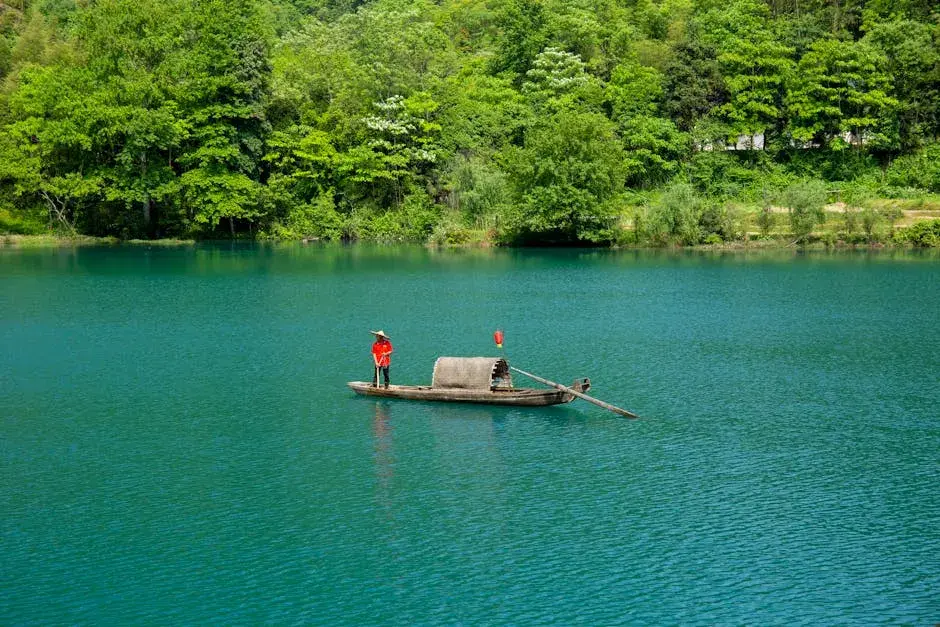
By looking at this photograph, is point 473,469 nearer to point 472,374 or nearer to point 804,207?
point 472,374

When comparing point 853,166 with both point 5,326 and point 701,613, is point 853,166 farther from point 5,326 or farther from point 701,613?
point 701,613

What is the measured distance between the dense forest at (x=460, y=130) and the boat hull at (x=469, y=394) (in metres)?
48.6

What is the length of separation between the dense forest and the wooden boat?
48.4 metres

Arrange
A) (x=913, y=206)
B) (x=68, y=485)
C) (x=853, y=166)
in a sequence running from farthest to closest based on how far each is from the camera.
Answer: (x=853, y=166), (x=913, y=206), (x=68, y=485)

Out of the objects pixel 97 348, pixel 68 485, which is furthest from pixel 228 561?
pixel 97 348

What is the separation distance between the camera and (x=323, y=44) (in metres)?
109

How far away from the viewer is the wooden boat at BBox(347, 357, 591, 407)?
30.2 m

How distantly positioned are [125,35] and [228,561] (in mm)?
Result: 79489

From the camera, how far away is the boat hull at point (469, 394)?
98.1 feet

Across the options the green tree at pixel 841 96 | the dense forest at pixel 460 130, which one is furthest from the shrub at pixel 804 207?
the green tree at pixel 841 96

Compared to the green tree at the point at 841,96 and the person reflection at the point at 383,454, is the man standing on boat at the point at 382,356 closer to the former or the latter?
the person reflection at the point at 383,454

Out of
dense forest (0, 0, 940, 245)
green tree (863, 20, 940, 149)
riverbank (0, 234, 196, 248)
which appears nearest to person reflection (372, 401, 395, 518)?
dense forest (0, 0, 940, 245)

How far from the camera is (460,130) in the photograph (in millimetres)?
95188

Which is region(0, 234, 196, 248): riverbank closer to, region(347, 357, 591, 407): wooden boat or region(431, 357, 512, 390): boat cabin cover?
region(347, 357, 591, 407): wooden boat
